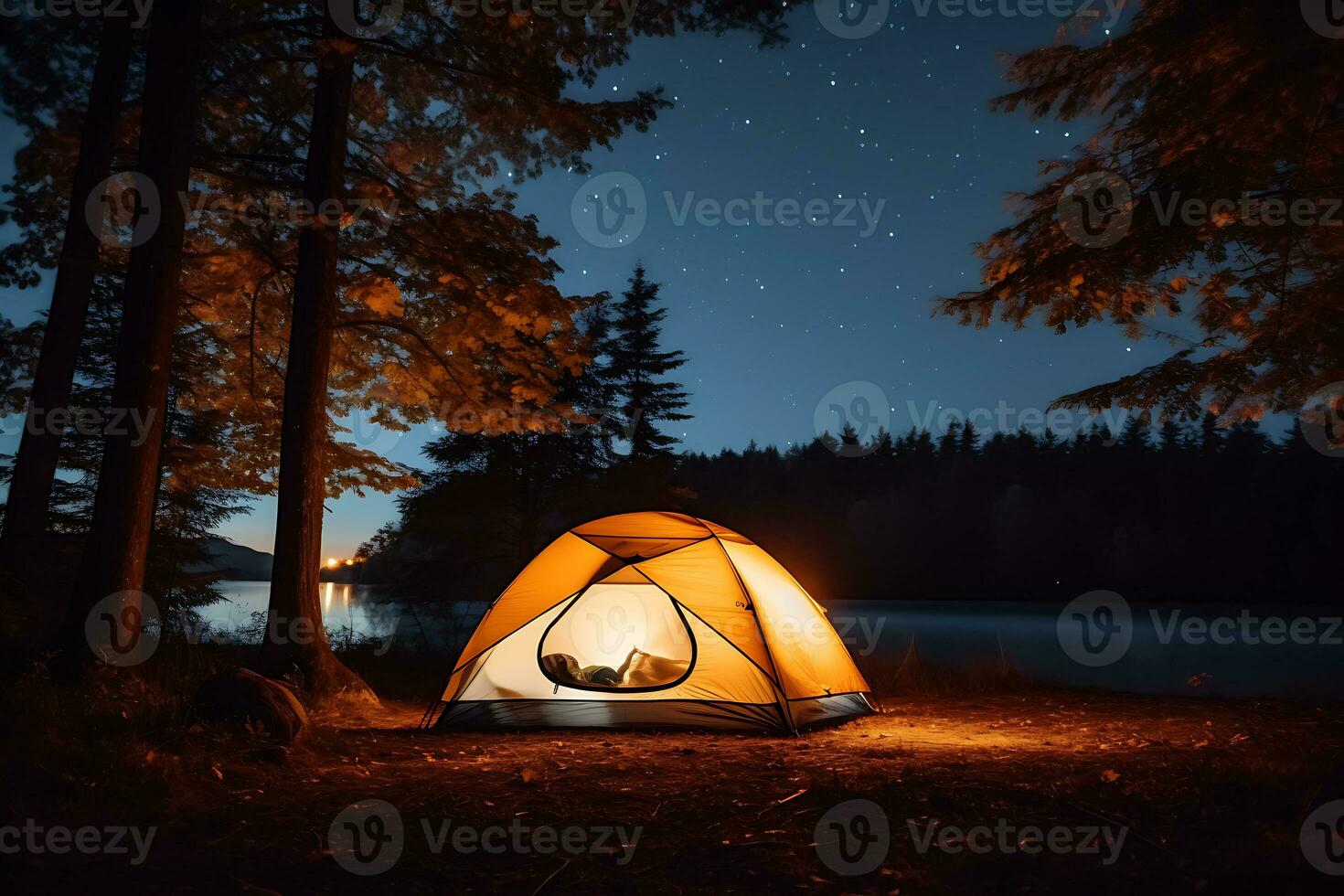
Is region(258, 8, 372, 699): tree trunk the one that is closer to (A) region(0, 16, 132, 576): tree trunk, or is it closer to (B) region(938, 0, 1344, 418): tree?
(A) region(0, 16, 132, 576): tree trunk

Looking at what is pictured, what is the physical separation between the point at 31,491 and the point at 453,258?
16.7 feet

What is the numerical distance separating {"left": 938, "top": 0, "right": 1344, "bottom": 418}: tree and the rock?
6.74 m

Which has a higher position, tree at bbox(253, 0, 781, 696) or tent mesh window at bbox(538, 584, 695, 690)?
tree at bbox(253, 0, 781, 696)

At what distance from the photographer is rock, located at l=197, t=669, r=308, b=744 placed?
5.42 metres

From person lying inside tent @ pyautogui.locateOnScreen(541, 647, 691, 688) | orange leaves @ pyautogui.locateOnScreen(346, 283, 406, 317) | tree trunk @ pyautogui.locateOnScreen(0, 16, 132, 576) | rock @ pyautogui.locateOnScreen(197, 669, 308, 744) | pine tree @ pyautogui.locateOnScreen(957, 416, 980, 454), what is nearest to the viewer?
rock @ pyautogui.locateOnScreen(197, 669, 308, 744)

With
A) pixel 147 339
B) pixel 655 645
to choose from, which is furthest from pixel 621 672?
pixel 147 339

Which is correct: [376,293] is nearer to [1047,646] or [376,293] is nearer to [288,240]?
[288,240]

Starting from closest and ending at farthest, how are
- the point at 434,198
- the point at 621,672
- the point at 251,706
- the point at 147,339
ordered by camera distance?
the point at 251,706 → the point at 147,339 → the point at 621,672 → the point at 434,198

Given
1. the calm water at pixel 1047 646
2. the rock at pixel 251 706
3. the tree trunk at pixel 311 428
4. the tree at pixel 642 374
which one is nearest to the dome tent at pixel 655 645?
the tree trunk at pixel 311 428

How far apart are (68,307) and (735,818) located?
9.25m

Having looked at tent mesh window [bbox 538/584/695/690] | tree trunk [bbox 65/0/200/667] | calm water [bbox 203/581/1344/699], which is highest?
tree trunk [bbox 65/0/200/667]

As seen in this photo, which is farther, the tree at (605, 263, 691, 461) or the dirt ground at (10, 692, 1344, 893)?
the tree at (605, 263, 691, 461)

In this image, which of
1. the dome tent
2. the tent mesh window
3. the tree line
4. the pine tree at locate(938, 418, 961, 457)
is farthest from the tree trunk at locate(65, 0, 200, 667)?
the pine tree at locate(938, 418, 961, 457)

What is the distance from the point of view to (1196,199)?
6539 millimetres
